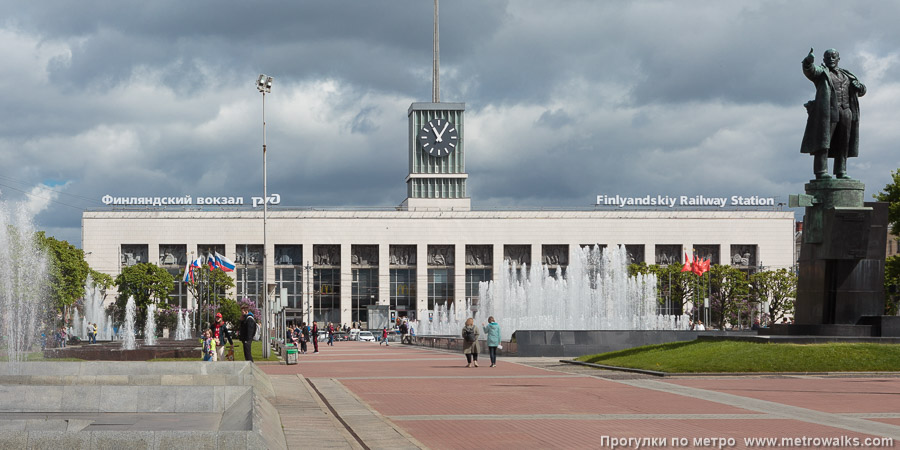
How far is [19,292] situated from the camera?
143ft

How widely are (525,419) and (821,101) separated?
57.5ft

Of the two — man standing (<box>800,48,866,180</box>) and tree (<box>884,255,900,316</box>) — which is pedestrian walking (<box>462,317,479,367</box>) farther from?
tree (<box>884,255,900,316</box>)

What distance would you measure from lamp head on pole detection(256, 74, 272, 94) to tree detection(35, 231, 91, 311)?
29.6 meters

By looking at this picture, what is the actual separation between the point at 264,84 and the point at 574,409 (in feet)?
130

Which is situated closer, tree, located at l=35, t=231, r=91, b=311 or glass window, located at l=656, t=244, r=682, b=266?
tree, located at l=35, t=231, r=91, b=311

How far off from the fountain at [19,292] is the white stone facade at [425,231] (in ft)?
160

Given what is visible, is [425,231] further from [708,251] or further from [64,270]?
[64,270]

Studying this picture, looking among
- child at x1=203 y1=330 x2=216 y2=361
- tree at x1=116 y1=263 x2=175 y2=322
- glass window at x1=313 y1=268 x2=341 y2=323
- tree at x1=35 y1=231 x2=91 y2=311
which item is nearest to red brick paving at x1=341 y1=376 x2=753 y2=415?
child at x1=203 y1=330 x2=216 y2=361

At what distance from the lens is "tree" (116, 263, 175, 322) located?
305 feet

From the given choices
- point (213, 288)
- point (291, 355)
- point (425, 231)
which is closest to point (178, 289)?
point (213, 288)

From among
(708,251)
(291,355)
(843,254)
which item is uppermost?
(843,254)

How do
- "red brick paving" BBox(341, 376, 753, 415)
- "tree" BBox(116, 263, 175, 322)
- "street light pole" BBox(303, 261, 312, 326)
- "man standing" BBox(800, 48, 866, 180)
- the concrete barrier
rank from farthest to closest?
"street light pole" BBox(303, 261, 312, 326)
"tree" BBox(116, 263, 175, 322)
"man standing" BBox(800, 48, 866, 180)
"red brick paving" BBox(341, 376, 753, 415)
the concrete barrier

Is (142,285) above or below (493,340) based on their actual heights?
below

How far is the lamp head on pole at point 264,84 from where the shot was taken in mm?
53375
